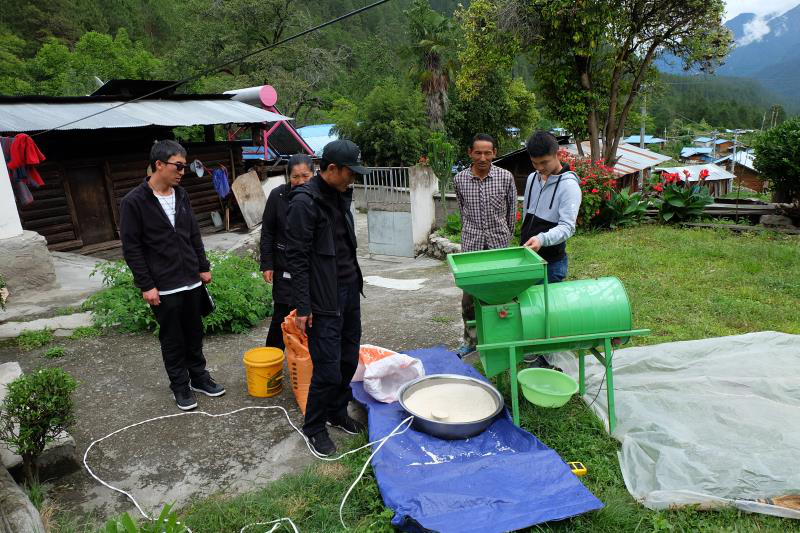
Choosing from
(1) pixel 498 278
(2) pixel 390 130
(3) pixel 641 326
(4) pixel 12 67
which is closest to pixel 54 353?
(1) pixel 498 278

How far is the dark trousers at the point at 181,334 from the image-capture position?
141 inches

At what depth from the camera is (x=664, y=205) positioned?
9.75 meters

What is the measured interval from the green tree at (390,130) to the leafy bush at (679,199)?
1033cm

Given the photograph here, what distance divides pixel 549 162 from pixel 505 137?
2548cm

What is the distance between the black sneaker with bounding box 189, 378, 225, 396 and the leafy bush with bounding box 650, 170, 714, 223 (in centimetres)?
889

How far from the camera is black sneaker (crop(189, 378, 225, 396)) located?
3.96 meters

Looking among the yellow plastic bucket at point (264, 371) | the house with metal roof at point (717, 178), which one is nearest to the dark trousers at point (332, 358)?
the yellow plastic bucket at point (264, 371)

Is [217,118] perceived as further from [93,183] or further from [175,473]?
[175,473]

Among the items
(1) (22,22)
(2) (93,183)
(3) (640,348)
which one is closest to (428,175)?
(2) (93,183)

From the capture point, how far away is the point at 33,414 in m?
2.73

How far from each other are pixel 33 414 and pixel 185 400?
43.2 inches

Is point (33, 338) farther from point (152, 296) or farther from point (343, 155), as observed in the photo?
point (343, 155)

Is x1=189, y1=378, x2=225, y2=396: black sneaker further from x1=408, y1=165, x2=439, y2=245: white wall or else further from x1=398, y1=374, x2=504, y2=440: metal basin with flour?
x1=408, y1=165, x2=439, y2=245: white wall

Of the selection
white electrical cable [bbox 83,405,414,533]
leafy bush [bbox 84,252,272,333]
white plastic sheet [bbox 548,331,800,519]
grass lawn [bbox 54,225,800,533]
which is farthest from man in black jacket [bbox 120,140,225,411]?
white plastic sheet [bbox 548,331,800,519]
